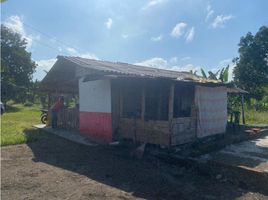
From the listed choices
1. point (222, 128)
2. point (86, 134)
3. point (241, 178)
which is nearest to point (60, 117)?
point (86, 134)

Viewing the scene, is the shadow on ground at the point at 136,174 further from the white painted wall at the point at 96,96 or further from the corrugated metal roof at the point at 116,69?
the corrugated metal roof at the point at 116,69

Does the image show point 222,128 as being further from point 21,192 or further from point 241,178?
point 21,192

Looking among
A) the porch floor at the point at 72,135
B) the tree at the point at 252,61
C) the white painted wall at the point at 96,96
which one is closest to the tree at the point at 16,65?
the porch floor at the point at 72,135

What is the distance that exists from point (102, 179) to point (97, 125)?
5.35 m

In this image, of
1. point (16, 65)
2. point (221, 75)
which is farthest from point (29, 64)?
point (221, 75)

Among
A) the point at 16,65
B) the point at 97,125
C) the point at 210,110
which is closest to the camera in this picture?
the point at 210,110

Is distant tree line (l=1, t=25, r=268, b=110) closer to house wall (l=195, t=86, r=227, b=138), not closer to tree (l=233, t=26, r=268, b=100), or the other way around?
tree (l=233, t=26, r=268, b=100)

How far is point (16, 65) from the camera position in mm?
37375

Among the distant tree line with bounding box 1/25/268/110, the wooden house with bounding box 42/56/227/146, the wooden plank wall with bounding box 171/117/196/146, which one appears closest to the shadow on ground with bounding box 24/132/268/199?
the wooden house with bounding box 42/56/227/146

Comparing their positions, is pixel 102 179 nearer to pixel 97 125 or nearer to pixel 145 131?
pixel 145 131

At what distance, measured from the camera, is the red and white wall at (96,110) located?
1117cm

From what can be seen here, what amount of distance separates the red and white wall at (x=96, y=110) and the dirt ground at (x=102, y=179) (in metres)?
1.97

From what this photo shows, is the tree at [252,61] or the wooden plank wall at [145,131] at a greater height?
the tree at [252,61]

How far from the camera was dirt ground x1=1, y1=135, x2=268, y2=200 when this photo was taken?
5707mm
